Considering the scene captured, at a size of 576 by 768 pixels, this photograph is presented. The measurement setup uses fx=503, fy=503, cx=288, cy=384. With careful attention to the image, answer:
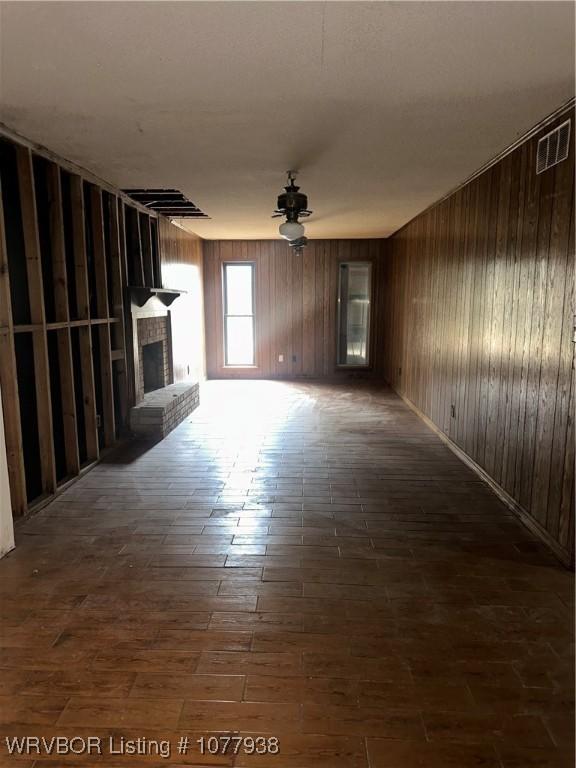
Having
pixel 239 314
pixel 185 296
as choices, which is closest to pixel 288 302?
pixel 239 314

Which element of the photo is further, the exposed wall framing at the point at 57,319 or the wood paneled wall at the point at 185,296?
the wood paneled wall at the point at 185,296

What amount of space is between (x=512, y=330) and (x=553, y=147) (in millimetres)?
1135

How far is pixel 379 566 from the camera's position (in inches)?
107

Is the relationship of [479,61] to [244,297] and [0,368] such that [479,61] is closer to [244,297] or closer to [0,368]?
[0,368]

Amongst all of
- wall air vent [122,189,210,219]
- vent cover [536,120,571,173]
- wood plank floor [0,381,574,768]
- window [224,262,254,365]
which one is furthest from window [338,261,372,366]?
vent cover [536,120,571,173]

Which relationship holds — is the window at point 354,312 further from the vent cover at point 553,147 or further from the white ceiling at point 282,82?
the vent cover at point 553,147

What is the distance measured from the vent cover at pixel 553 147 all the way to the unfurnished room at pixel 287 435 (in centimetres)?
2

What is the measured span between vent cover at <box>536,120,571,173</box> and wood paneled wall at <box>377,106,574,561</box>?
0.05m

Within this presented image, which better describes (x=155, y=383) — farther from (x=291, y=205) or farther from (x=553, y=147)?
(x=553, y=147)

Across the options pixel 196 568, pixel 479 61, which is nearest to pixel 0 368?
pixel 196 568

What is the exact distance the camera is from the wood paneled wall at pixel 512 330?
9.09ft

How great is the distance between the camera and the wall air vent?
197 inches

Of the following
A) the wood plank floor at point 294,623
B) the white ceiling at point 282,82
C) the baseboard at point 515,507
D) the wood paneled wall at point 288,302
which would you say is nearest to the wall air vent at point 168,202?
the white ceiling at point 282,82

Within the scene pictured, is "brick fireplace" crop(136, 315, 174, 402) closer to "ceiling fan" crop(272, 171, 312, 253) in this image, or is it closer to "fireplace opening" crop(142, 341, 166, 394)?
"fireplace opening" crop(142, 341, 166, 394)
